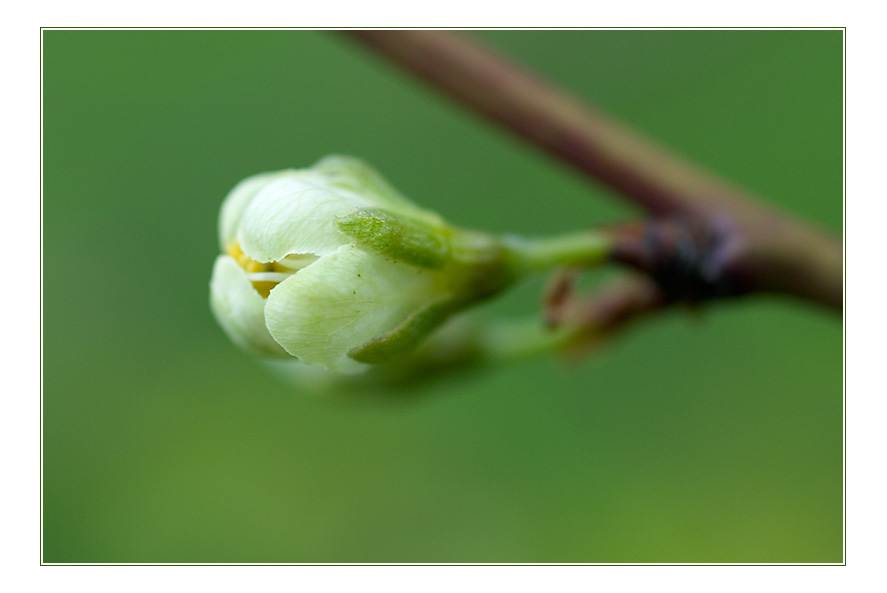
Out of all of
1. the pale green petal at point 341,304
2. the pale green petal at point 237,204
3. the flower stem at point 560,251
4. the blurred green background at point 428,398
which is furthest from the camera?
the blurred green background at point 428,398

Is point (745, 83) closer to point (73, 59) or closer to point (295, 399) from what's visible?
point (295, 399)

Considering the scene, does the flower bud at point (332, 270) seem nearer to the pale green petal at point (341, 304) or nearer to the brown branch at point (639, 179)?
the pale green petal at point (341, 304)

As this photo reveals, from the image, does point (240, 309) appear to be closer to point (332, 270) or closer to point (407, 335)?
point (332, 270)

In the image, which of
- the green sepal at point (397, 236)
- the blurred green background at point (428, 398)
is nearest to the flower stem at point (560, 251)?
the green sepal at point (397, 236)

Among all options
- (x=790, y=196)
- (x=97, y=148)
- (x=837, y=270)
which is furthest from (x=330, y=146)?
(x=837, y=270)

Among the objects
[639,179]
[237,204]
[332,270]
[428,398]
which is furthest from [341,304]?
[428,398]

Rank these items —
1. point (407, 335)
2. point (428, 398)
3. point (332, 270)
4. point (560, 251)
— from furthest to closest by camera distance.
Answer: point (428, 398), point (560, 251), point (407, 335), point (332, 270)
